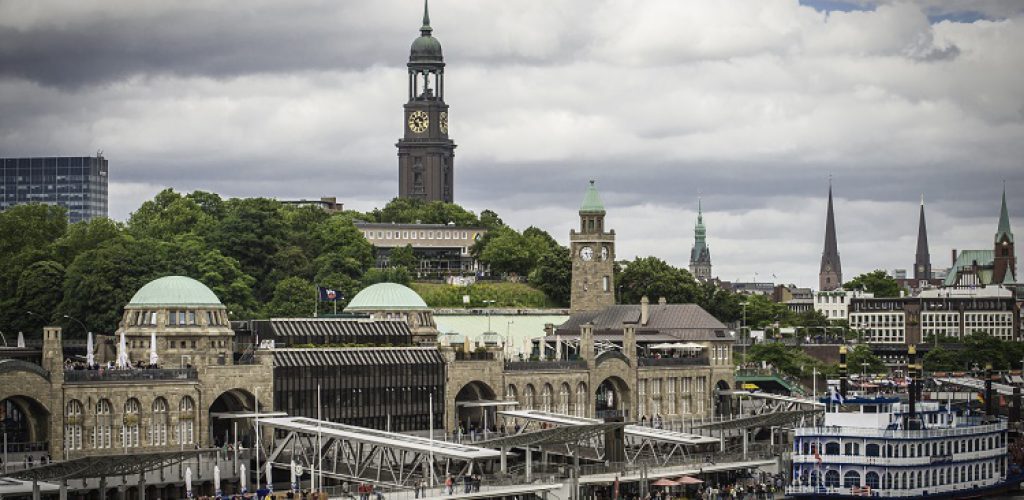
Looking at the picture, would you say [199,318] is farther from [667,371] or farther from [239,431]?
[667,371]

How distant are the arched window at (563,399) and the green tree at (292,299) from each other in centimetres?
3156

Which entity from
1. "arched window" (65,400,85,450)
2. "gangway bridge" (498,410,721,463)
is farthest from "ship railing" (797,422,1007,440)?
"arched window" (65,400,85,450)

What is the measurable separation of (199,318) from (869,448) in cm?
4263

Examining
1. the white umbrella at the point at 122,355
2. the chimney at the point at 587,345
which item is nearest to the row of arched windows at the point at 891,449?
the chimney at the point at 587,345

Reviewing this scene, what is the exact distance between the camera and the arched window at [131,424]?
115875 mm

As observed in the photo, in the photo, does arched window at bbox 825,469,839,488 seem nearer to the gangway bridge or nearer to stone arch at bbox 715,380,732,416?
the gangway bridge

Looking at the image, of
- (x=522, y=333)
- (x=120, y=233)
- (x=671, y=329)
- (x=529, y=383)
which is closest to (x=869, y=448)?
(x=529, y=383)

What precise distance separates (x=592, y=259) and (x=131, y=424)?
74.2m

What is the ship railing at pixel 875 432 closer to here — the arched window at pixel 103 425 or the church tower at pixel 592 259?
the arched window at pixel 103 425

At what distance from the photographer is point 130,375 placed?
11681cm

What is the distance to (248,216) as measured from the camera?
186500 mm

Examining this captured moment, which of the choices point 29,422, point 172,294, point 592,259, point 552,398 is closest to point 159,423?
point 29,422

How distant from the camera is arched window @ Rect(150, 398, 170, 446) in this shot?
11750 cm

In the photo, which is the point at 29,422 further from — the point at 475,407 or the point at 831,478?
the point at 831,478
